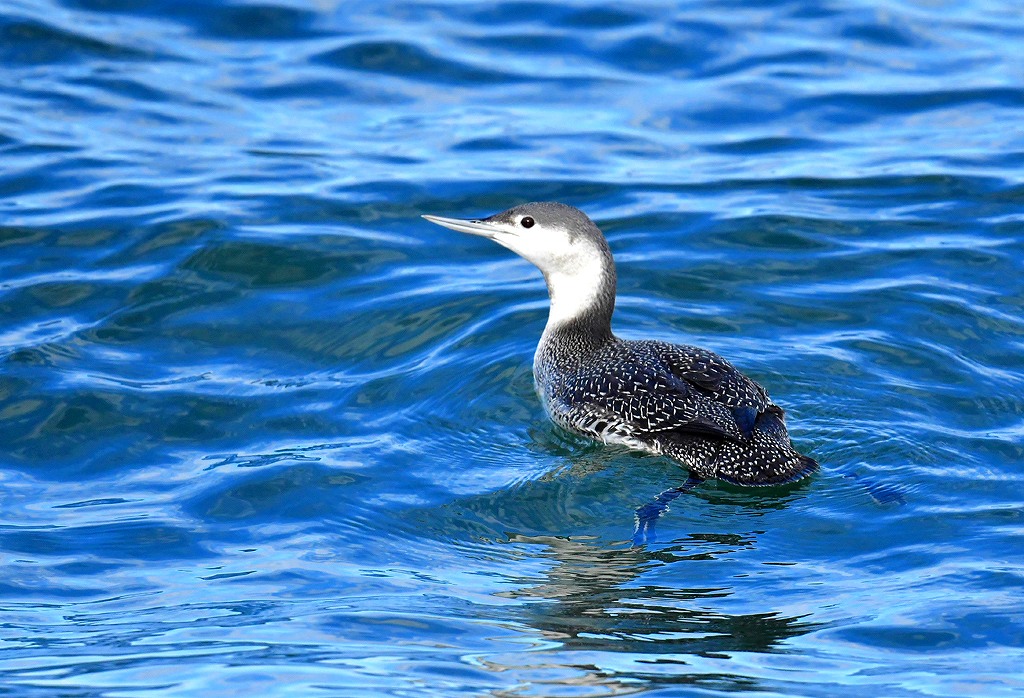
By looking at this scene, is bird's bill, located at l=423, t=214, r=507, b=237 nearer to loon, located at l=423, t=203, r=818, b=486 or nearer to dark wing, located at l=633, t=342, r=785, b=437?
loon, located at l=423, t=203, r=818, b=486

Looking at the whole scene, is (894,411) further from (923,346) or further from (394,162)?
(394,162)

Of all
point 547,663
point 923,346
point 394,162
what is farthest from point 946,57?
point 547,663

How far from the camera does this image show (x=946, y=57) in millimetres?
13258

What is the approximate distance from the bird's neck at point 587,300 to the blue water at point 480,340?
43 cm

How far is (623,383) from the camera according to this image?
688cm

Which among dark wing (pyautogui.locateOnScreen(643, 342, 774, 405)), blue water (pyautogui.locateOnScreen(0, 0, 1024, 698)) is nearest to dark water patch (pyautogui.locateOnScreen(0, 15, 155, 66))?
blue water (pyautogui.locateOnScreen(0, 0, 1024, 698))

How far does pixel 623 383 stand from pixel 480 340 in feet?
5.16

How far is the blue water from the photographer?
16.7ft

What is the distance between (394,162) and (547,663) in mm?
6832

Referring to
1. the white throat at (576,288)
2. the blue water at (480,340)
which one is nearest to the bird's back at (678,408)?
the blue water at (480,340)

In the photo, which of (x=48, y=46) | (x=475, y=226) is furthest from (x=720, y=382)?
(x=48, y=46)

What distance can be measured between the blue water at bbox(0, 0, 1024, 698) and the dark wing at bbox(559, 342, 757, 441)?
232 mm

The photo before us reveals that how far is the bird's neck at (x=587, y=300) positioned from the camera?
7719 mm

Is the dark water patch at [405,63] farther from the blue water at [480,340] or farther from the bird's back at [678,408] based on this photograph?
the bird's back at [678,408]
